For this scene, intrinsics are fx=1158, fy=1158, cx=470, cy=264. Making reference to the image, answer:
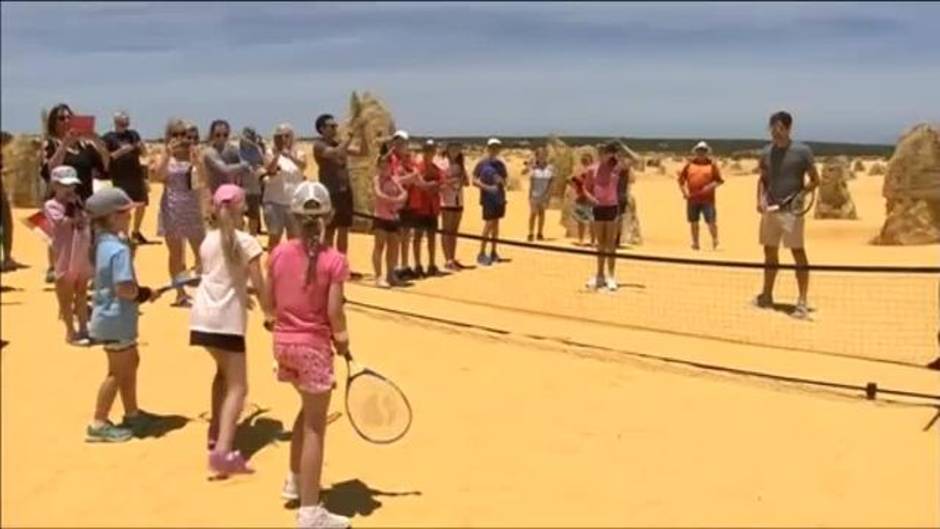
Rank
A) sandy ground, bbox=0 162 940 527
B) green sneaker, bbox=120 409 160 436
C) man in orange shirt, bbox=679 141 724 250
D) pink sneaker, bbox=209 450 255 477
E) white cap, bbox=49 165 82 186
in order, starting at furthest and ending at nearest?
man in orange shirt, bbox=679 141 724 250 < white cap, bbox=49 165 82 186 < green sneaker, bbox=120 409 160 436 < pink sneaker, bbox=209 450 255 477 < sandy ground, bbox=0 162 940 527

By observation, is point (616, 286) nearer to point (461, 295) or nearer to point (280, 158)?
point (461, 295)

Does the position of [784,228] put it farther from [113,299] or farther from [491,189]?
[113,299]

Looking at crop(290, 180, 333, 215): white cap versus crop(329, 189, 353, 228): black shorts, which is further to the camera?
crop(329, 189, 353, 228): black shorts

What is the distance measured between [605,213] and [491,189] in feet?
8.02

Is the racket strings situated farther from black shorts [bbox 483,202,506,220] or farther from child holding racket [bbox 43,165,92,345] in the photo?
black shorts [bbox 483,202,506,220]

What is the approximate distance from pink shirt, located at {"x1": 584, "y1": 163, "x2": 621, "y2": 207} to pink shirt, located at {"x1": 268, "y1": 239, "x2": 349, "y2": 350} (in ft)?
23.0

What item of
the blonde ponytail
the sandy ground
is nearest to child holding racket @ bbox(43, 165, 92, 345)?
the sandy ground

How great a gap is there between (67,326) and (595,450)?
13.6 ft

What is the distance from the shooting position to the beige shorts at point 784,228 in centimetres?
1093

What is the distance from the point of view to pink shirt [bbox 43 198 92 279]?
28.2 ft

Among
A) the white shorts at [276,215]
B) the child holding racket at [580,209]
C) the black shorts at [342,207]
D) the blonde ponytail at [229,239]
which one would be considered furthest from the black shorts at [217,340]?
the child holding racket at [580,209]

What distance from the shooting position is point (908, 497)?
20.9 feet

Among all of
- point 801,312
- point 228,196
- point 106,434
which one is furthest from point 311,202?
point 801,312

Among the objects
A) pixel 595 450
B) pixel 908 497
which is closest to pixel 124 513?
pixel 595 450
